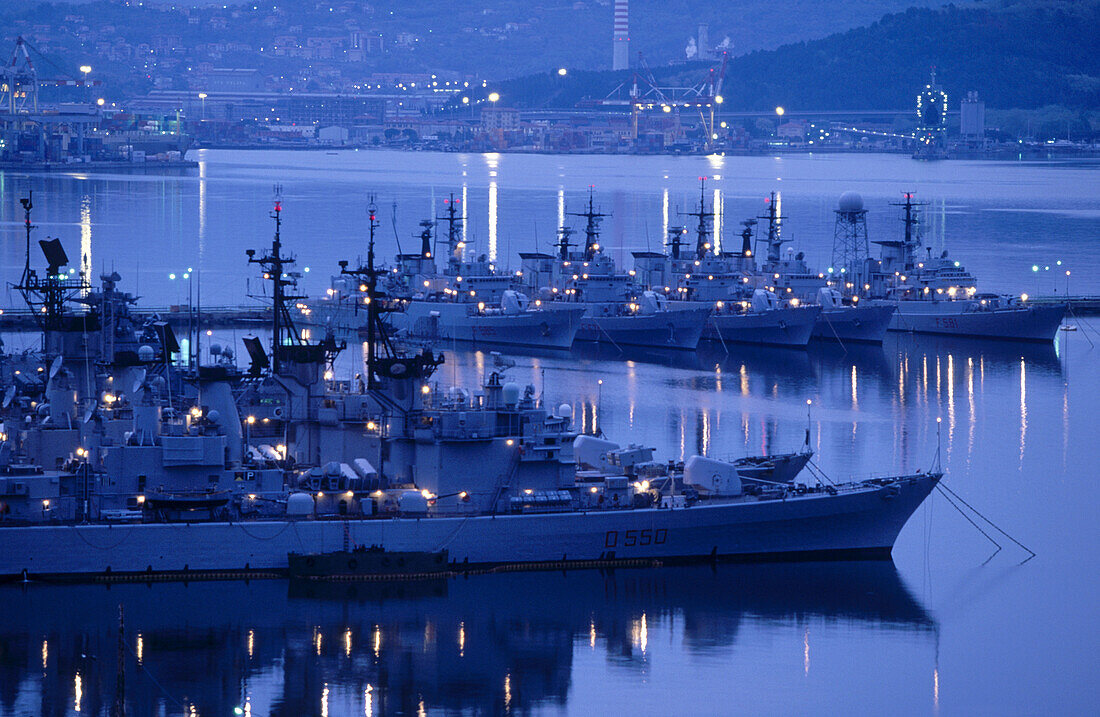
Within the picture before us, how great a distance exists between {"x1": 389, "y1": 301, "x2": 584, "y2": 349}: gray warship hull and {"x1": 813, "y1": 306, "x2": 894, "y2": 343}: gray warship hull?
773cm

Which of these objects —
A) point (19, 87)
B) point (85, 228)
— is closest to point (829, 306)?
point (85, 228)

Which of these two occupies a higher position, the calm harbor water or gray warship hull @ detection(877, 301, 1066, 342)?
gray warship hull @ detection(877, 301, 1066, 342)

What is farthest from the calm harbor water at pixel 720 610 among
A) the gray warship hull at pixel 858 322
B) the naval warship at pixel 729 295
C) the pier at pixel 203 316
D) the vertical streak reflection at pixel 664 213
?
the vertical streak reflection at pixel 664 213

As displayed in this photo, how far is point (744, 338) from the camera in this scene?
172 ft

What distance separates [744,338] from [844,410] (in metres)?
12.5

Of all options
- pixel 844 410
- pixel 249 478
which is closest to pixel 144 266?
pixel 844 410

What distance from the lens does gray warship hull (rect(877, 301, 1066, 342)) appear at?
52125 mm

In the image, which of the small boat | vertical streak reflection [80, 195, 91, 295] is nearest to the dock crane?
vertical streak reflection [80, 195, 91, 295]

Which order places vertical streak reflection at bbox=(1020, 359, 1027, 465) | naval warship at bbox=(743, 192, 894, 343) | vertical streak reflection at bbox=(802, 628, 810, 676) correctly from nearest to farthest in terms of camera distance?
vertical streak reflection at bbox=(802, 628, 810, 676) < vertical streak reflection at bbox=(1020, 359, 1027, 465) < naval warship at bbox=(743, 192, 894, 343)

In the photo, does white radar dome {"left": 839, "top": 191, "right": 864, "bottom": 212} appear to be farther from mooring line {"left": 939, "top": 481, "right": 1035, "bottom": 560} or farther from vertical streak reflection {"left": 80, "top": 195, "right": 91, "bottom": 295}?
mooring line {"left": 939, "top": 481, "right": 1035, "bottom": 560}

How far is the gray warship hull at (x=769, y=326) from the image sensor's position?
169 feet

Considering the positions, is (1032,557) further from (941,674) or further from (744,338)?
(744,338)

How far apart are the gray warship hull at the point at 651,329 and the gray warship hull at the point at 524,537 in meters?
24.7

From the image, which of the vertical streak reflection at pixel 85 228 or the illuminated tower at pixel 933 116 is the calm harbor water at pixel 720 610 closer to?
the vertical streak reflection at pixel 85 228
